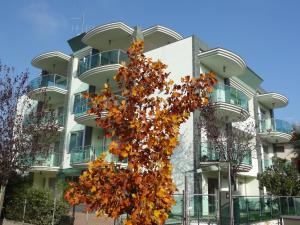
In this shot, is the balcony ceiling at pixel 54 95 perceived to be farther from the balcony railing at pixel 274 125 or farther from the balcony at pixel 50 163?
the balcony railing at pixel 274 125

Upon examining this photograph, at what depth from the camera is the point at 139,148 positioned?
18.8 ft

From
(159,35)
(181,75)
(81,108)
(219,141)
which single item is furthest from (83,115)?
(219,141)

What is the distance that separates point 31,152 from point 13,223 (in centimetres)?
509

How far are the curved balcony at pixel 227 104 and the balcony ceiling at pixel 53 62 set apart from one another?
15.8m

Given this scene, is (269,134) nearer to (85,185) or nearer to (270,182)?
(270,182)

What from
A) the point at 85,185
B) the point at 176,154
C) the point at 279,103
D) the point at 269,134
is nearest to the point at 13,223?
the point at 176,154

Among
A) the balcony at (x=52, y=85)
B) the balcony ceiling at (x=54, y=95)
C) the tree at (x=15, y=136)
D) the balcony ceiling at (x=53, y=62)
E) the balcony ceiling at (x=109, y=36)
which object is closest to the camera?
the tree at (x=15, y=136)

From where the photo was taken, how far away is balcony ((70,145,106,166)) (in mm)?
23875

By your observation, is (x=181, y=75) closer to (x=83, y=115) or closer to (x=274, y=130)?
(x=83, y=115)

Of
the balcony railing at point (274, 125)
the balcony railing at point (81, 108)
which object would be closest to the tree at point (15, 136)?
the balcony railing at point (81, 108)

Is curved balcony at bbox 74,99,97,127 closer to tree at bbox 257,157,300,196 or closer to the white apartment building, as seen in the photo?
the white apartment building

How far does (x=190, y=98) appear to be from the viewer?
620cm

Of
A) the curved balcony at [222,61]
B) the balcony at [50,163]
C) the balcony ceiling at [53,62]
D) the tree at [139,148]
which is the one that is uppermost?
the balcony ceiling at [53,62]

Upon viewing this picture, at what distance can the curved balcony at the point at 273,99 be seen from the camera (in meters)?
31.1
